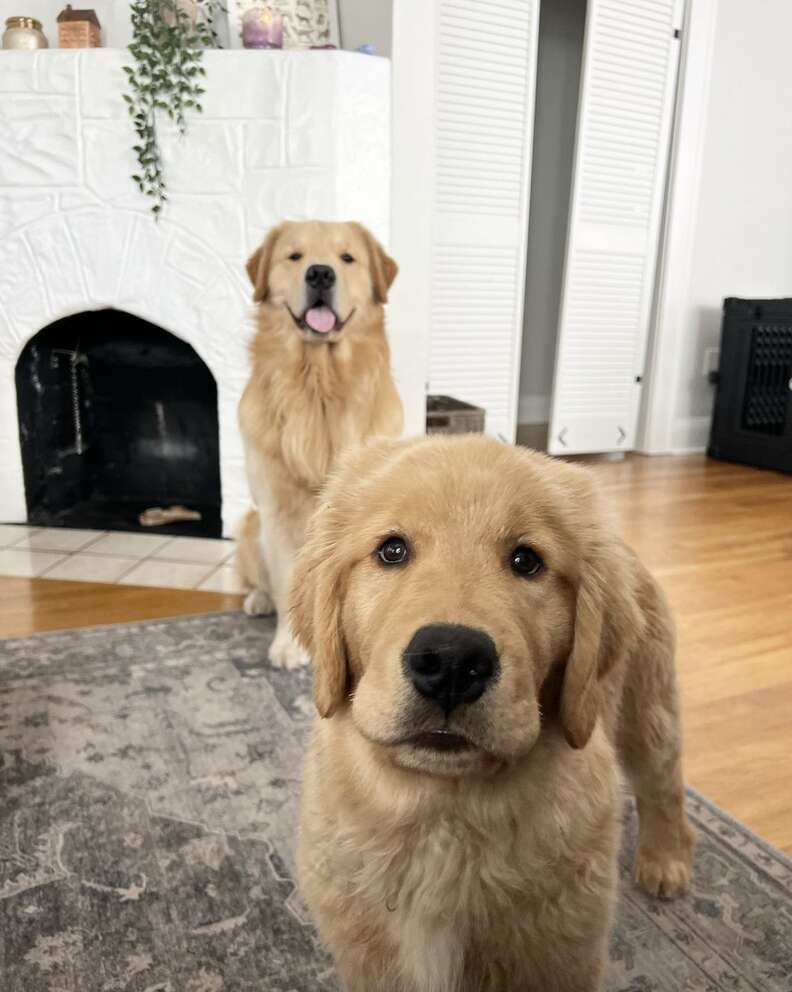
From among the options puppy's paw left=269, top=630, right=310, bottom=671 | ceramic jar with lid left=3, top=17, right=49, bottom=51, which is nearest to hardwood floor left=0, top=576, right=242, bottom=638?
puppy's paw left=269, top=630, right=310, bottom=671

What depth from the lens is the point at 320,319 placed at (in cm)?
237

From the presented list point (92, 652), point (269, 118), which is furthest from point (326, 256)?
point (92, 652)

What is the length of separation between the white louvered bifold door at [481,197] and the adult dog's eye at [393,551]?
3.72 m

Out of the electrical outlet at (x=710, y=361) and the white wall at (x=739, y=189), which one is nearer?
the white wall at (x=739, y=189)

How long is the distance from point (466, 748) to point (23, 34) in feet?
11.8

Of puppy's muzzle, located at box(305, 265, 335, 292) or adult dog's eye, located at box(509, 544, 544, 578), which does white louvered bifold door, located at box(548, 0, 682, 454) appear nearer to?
puppy's muzzle, located at box(305, 265, 335, 292)

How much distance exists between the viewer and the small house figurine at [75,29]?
3121 mm

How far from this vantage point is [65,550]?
3.22 meters

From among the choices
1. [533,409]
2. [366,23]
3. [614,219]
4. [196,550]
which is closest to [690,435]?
[533,409]

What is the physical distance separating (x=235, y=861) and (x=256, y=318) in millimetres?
1698

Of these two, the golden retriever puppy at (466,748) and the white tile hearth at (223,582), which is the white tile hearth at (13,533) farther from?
the golden retriever puppy at (466,748)

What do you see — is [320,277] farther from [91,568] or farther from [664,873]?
[664,873]

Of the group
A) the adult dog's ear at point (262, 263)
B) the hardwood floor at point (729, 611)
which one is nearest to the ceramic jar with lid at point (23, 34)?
the adult dog's ear at point (262, 263)

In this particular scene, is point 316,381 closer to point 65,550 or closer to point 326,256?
point 326,256
